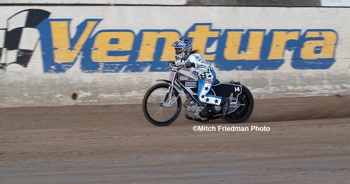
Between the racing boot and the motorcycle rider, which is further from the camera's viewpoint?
the racing boot

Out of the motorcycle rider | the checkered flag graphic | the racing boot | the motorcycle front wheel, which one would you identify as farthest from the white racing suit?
the checkered flag graphic

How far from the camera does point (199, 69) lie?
1020cm

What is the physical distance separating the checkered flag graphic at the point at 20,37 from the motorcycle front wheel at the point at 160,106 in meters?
4.15

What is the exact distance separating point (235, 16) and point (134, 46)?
2.94 metres

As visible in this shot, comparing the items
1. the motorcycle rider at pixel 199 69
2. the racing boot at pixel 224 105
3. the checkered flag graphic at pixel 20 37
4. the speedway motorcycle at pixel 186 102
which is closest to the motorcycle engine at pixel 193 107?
the speedway motorcycle at pixel 186 102

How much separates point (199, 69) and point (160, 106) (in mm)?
1107

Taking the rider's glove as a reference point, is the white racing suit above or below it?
below

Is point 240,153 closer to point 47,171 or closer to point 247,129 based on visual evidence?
point 247,129

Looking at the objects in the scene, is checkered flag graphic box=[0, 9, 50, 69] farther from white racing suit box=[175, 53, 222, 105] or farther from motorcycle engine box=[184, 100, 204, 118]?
motorcycle engine box=[184, 100, 204, 118]

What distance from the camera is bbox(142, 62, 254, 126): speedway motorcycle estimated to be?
1004 centimetres

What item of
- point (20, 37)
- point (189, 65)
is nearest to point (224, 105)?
point (189, 65)

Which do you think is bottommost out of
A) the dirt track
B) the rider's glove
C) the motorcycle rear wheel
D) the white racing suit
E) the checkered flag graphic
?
the dirt track

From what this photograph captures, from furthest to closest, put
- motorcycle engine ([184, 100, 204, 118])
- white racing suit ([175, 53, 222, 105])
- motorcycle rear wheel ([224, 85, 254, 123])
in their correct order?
motorcycle rear wheel ([224, 85, 254, 123]) < motorcycle engine ([184, 100, 204, 118]) < white racing suit ([175, 53, 222, 105])

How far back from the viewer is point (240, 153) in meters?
7.84
